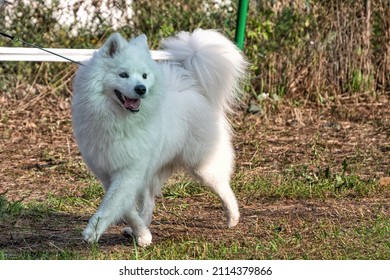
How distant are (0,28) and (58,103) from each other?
92cm

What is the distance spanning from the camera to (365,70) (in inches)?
375

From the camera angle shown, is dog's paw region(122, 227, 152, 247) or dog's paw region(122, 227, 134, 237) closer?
dog's paw region(122, 227, 152, 247)

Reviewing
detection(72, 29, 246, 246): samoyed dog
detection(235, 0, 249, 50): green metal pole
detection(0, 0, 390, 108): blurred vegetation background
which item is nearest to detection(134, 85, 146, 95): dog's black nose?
detection(72, 29, 246, 246): samoyed dog

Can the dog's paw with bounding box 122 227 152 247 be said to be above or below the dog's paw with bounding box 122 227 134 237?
above

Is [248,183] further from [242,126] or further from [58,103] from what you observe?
[58,103]

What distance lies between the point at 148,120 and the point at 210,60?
88 centimetres

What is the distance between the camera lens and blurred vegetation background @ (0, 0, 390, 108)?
905 cm

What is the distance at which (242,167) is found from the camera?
293 inches

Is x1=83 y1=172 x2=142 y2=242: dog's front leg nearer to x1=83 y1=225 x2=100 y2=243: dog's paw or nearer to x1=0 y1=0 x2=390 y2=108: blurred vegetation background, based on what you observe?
x1=83 y1=225 x2=100 y2=243: dog's paw

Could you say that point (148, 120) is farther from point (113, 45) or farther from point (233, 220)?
point (233, 220)

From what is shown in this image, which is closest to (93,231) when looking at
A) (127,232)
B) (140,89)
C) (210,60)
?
(127,232)

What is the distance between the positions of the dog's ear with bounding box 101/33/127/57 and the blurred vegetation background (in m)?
4.05

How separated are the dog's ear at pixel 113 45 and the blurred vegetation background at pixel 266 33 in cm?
405

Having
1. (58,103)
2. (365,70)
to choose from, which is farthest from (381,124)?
(58,103)
